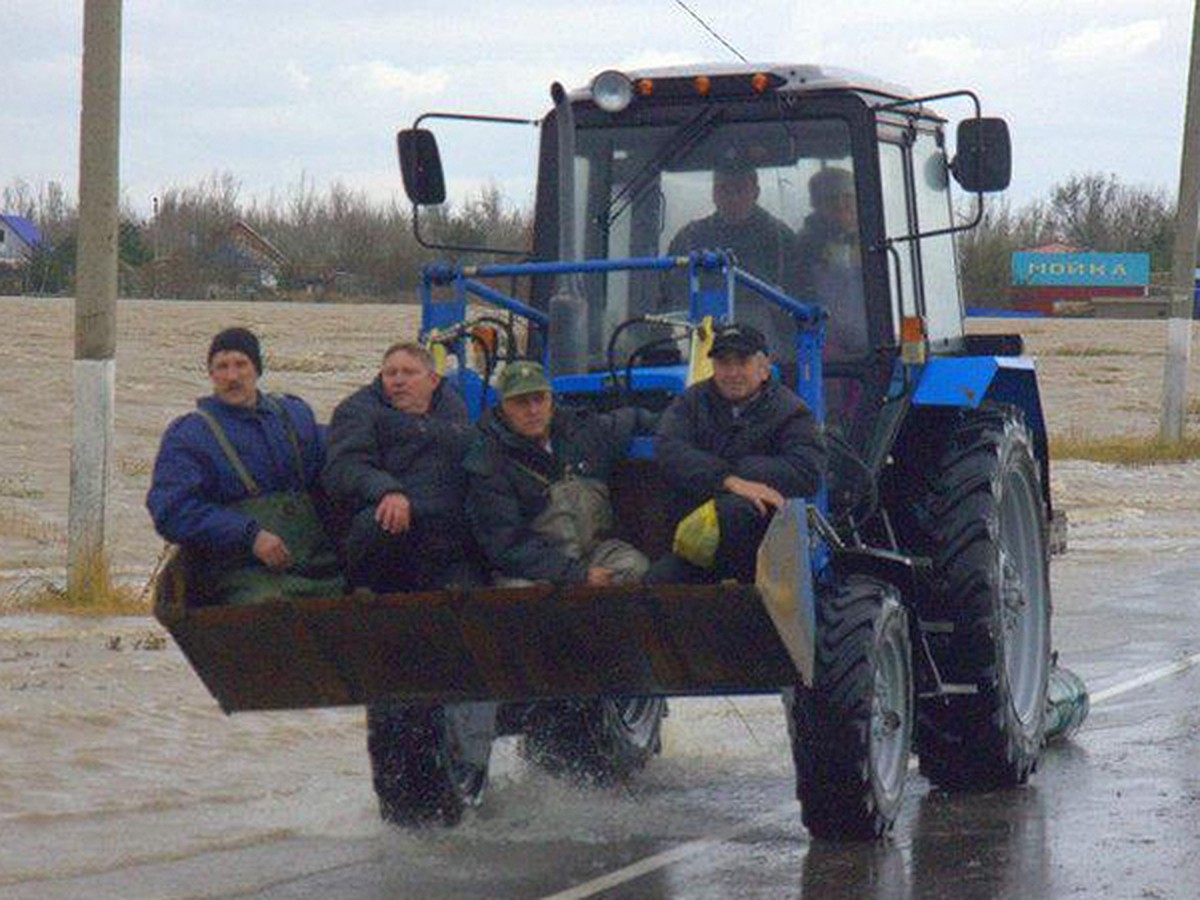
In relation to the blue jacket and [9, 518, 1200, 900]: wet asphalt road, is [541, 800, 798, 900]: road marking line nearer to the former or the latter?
[9, 518, 1200, 900]: wet asphalt road

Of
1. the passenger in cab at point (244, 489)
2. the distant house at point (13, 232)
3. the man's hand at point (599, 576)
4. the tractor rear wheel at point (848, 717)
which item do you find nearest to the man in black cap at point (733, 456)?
the man's hand at point (599, 576)

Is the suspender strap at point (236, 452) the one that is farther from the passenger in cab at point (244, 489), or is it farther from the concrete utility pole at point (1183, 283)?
the concrete utility pole at point (1183, 283)

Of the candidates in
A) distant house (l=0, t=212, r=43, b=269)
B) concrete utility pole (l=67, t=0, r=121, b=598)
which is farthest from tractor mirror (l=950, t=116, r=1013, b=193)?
distant house (l=0, t=212, r=43, b=269)

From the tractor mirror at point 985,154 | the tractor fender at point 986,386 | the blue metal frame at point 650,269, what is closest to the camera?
the blue metal frame at point 650,269

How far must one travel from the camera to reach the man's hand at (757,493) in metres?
8.52

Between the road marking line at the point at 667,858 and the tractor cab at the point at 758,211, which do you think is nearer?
the road marking line at the point at 667,858

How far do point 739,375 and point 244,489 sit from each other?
1648mm

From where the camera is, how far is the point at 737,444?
8820mm

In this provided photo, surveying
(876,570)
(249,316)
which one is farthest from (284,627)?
(249,316)

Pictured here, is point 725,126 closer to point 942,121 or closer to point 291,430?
point 942,121

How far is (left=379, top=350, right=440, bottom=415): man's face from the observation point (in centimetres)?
901

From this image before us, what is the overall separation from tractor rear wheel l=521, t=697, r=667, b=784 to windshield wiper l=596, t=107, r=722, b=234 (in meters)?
1.94

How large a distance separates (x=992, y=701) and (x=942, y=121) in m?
2.70

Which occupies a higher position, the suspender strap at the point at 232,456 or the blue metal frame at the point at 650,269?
the blue metal frame at the point at 650,269
